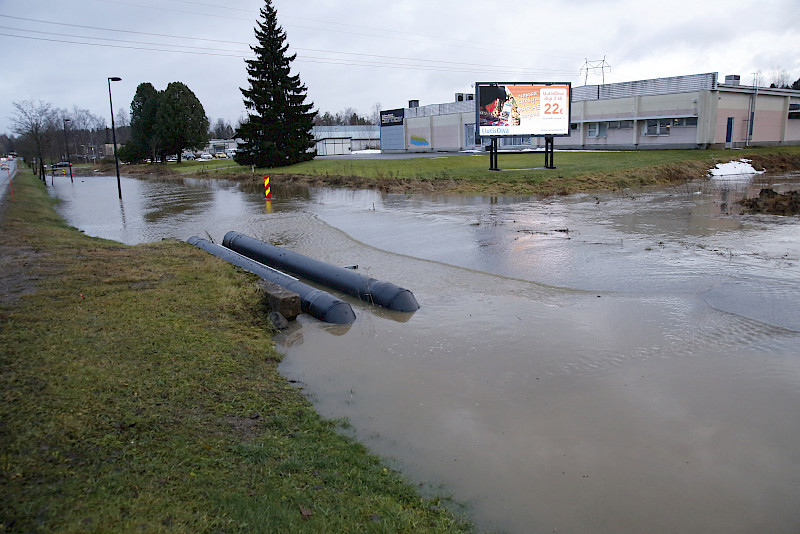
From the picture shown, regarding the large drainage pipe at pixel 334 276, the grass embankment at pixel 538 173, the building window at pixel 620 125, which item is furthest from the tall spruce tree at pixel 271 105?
the large drainage pipe at pixel 334 276

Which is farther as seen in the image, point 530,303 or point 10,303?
point 530,303

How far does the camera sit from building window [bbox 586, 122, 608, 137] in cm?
5388

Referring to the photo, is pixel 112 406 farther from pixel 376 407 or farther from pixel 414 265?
pixel 414 265

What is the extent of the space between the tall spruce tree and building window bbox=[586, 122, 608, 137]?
26862 millimetres

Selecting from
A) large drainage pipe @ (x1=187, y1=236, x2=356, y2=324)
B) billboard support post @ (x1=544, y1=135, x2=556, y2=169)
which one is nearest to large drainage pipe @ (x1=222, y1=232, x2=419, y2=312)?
large drainage pipe @ (x1=187, y1=236, x2=356, y2=324)

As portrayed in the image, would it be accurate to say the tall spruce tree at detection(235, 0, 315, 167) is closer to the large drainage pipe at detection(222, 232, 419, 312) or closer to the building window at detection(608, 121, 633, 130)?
the building window at detection(608, 121, 633, 130)

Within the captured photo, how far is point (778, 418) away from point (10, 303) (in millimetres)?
9879

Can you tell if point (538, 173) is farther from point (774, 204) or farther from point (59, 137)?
point (59, 137)

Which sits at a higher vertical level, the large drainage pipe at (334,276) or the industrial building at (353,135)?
the industrial building at (353,135)

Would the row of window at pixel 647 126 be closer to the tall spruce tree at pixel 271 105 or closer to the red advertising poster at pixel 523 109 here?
→ the red advertising poster at pixel 523 109

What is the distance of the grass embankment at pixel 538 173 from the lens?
29.8 metres

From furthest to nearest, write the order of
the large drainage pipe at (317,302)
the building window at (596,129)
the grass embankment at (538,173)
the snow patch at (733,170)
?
1. the building window at (596,129)
2. the snow patch at (733,170)
3. the grass embankment at (538,173)
4. the large drainage pipe at (317,302)

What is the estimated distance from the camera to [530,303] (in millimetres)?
10047

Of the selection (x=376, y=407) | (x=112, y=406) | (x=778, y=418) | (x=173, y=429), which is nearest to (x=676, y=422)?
(x=778, y=418)
